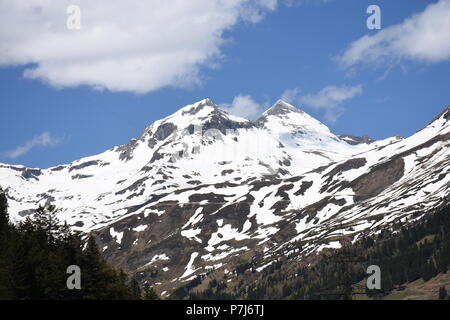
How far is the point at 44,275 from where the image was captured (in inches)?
3696

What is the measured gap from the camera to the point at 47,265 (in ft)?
315

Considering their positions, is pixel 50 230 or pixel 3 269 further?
pixel 50 230

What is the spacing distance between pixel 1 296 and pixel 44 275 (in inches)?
253

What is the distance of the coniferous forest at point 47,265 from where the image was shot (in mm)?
94500

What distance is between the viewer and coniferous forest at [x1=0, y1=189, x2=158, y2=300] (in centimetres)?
9450
